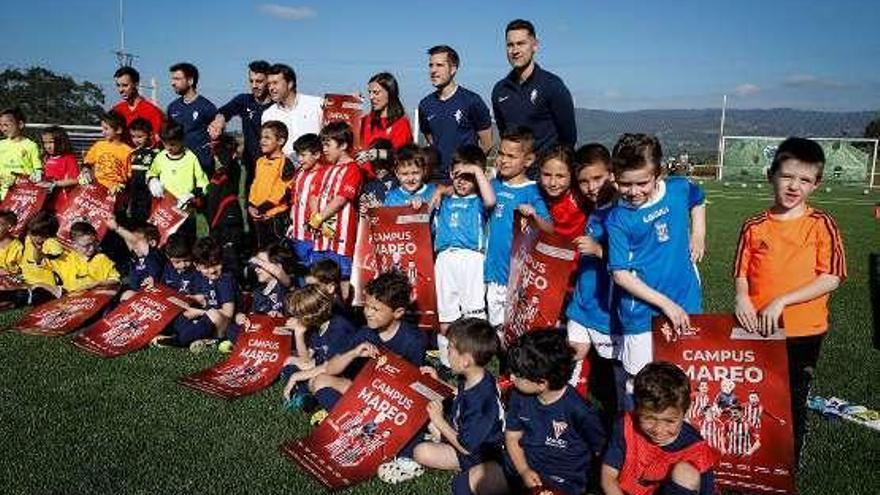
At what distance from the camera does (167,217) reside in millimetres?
9391

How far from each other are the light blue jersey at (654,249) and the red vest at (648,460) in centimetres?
103

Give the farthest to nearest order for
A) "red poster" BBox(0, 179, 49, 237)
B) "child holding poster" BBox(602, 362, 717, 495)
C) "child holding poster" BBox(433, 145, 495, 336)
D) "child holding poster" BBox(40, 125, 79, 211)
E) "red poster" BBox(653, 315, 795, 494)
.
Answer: "child holding poster" BBox(40, 125, 79, 211) < "red poster" BBox(0, 179, 49, 237) < "child holding poster" BBox(433, 145, 495, 336) < "red poster" BBox(653, 315, 795, 494) < "child holding poster" BBox(602, 362, 717, 495)

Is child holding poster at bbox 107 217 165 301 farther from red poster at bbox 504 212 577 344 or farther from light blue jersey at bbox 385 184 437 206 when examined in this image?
red poster at bbox 504 212 577 344

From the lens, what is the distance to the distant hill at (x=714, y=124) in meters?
47.7

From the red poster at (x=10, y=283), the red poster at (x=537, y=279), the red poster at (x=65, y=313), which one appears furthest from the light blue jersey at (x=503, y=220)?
the red poster at (x=10, y=283)

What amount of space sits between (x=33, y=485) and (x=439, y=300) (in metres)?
3.44

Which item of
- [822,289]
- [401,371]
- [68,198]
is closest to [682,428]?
[822,289]

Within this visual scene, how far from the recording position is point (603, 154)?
5523mm

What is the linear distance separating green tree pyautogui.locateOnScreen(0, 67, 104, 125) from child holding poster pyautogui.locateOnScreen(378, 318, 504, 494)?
59045 millimetres

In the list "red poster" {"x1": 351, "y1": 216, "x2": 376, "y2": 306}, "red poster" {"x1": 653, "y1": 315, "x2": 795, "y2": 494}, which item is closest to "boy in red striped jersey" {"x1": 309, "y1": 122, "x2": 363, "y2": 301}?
"red poster" {"x1": 351, "y1": 216, "x2": 376, "y2": 306}

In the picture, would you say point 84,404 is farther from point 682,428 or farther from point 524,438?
point 682,428

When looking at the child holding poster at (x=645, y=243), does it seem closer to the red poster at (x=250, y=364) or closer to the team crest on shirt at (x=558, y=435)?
the team crest on shirt at (x=558, y=435)

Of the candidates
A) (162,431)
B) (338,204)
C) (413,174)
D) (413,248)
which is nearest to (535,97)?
(413,174)

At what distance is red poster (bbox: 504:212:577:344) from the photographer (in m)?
5.34
